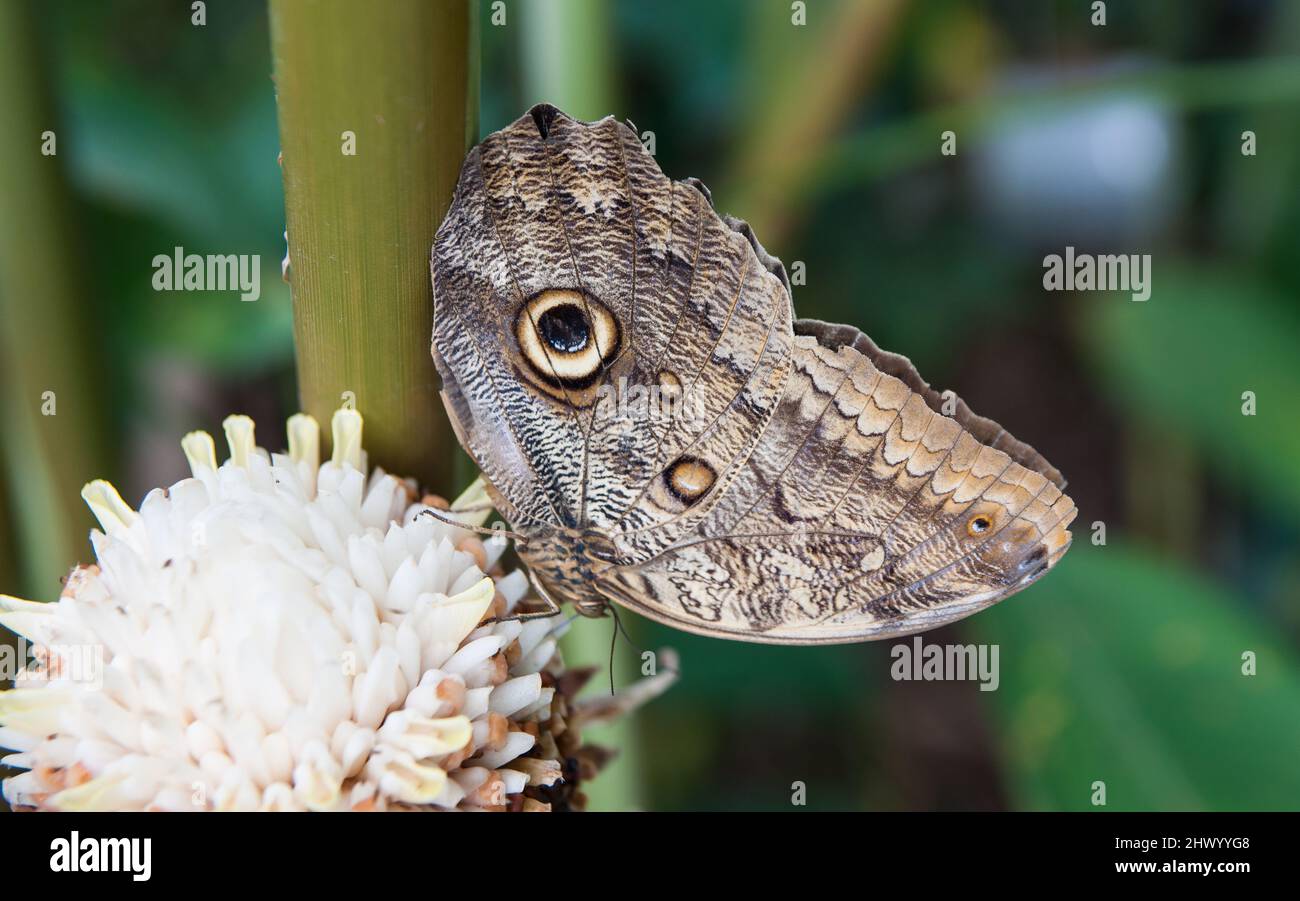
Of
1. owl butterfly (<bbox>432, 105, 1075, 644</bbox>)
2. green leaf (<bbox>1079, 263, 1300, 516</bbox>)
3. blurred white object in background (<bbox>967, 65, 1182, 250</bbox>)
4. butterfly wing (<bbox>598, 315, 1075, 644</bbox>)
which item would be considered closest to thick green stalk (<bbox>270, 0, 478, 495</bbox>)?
owl butterfly (<bbox>432, 105, 1075, 644</bbox>)

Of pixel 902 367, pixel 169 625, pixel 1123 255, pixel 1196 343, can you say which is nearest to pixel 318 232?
pixel 169 625

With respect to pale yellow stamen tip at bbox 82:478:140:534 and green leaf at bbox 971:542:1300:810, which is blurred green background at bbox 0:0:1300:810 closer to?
green leaf at bbox 971:542:1300:810

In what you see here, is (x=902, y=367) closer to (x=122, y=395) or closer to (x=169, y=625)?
(x=169, y=625)

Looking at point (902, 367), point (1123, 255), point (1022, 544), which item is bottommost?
point (1022, 544)

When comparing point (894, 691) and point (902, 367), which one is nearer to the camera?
point (902, 367)

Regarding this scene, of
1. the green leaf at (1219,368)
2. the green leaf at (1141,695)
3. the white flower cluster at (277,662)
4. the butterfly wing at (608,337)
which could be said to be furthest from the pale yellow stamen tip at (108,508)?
the green leaf at (1219,368)

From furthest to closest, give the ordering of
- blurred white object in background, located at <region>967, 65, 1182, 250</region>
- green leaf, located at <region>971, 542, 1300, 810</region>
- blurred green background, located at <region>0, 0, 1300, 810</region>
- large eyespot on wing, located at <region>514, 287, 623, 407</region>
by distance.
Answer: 1. blurred white object in background, located at <region>967, 65, 1182, 250</region>
2. green leaf, located at <region>971, 542, 1300, 810</region>
3. blurred green background, located at <region>0, 0, 1300, 810</region>
4. large eyespot on wing, located at <region>514, 287, 623, 407</region>
